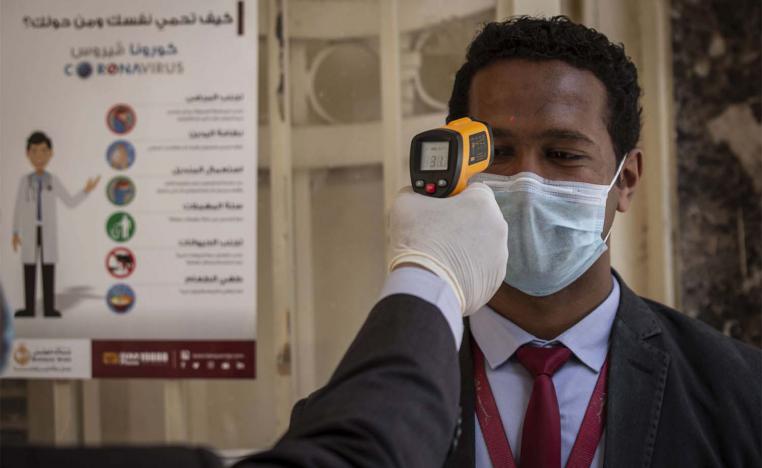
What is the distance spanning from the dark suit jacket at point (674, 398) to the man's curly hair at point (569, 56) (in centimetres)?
41

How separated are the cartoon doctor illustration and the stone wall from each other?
1865 millimetres

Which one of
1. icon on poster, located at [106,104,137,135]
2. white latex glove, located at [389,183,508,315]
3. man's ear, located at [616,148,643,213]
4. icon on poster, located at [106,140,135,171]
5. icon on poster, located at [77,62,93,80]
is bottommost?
white latex glove, located at [389,183,508,315]

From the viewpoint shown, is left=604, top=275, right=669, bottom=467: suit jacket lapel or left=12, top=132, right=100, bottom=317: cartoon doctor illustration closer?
left=604, top=275, right=669, bottom=467: suit jacket lapel

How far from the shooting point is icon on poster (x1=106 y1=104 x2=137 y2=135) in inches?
103

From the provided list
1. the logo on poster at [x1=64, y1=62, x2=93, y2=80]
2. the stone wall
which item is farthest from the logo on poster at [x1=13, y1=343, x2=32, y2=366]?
the stone wall

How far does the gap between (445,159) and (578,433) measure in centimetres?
A: 57

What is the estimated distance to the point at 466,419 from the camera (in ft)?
4.98

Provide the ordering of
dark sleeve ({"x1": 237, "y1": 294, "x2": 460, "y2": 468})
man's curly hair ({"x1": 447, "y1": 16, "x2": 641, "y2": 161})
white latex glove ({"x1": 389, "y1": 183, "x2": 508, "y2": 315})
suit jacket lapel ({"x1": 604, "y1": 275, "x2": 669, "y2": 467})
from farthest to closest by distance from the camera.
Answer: man's curly hair ({"x1": 447, "y1": 16, "x2": 641, "y2": 161}), suit jacket lapel ({"x1": 604, "y1": 275, "x2": 669, "y2": 467}), white latex glove ({"x1": 389, "y1": 183, "x2": 508, "y2": 315}), dark sleeve ({"x1": 237, "y1": 294, "x2": 460, "y2": 468})

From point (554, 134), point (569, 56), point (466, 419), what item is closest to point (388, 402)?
point (466, 419)

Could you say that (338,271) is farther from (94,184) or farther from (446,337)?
(446,337)

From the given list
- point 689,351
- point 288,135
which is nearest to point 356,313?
point 288,135

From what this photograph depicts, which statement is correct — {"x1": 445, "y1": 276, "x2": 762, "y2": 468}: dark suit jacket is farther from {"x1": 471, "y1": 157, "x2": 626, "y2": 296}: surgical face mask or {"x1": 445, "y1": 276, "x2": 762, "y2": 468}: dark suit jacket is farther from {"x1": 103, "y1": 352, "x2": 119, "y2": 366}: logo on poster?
{"x1": 103, "y1": 352, "x2": 119, "y2": 366}: logo on poster

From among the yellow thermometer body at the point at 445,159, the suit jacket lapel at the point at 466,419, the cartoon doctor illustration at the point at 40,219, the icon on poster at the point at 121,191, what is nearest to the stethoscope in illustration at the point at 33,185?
the cartoon doctor illustration at the point at 40,219

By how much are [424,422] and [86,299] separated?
6.34 feet
